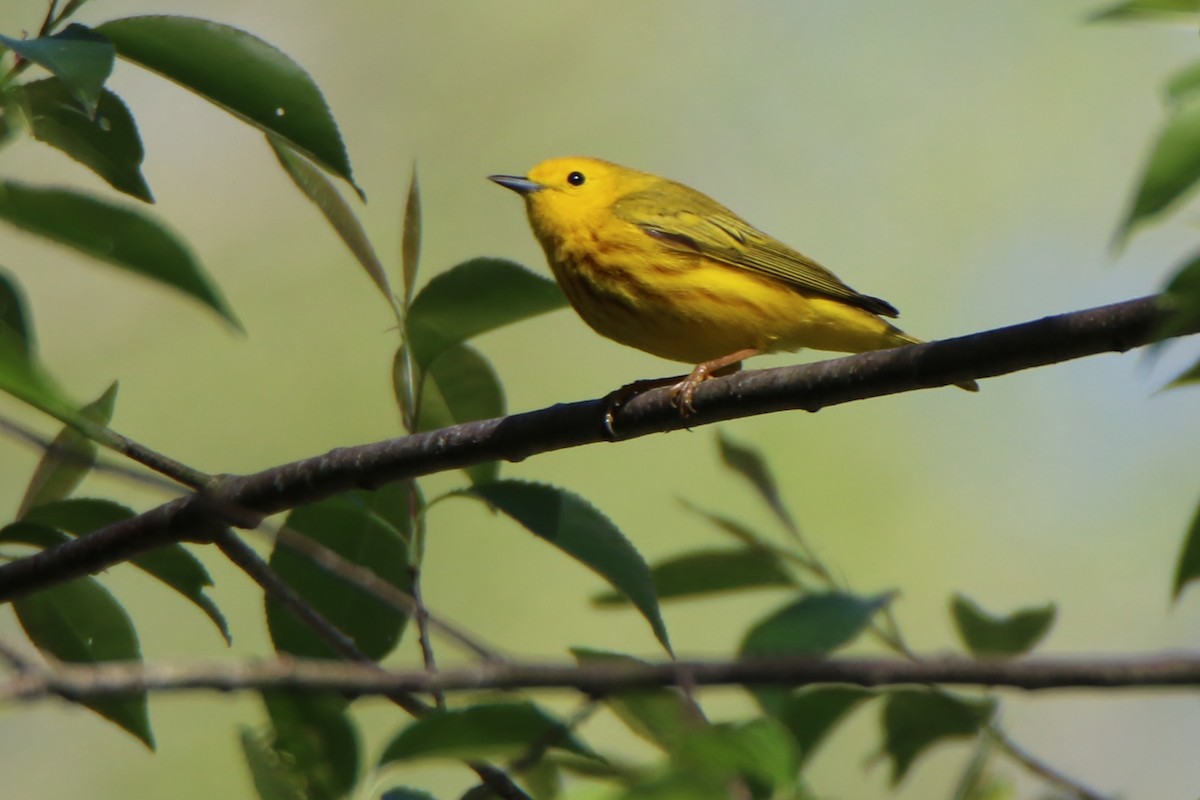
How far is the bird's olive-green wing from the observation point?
339cm

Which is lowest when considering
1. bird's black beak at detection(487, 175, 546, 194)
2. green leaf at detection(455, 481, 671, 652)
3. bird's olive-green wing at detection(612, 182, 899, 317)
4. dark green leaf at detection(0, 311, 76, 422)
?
green leaf at detection(455, 481, 671, 652)

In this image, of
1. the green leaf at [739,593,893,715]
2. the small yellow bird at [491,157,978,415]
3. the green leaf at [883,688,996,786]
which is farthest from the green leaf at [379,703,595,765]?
the small yellow bird at [491,157,978,415]

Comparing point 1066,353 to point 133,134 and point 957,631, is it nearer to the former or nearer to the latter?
point 957,631

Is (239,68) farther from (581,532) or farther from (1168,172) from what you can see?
(1168,172)

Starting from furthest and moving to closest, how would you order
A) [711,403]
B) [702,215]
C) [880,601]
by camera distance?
[702,215] < [711,403] < [880,601]

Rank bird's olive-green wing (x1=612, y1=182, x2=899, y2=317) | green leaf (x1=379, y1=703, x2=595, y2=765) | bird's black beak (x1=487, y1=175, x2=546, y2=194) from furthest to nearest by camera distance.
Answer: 1. bird's black beak (x1=487, y1=175, x2=546, y2=194)
2. bird's olive-green wing (x1=612, y1=182, x2=899, y2=317)
3. green leaf (x1=379, y1=703, x2=595, y2=765)

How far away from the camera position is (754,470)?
4.91 ft

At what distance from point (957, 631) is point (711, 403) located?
529mm

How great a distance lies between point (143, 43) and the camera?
5.32 feet

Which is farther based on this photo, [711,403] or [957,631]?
[711,403]

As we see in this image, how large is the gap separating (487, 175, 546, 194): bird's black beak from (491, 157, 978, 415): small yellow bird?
130mm

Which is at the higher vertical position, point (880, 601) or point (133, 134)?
point (133, 134)

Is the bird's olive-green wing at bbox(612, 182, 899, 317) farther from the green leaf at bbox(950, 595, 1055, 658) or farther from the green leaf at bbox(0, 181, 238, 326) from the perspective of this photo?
the green leaf at bbox(0, 181, 238, 326)

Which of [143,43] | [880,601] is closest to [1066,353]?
[880,601]
